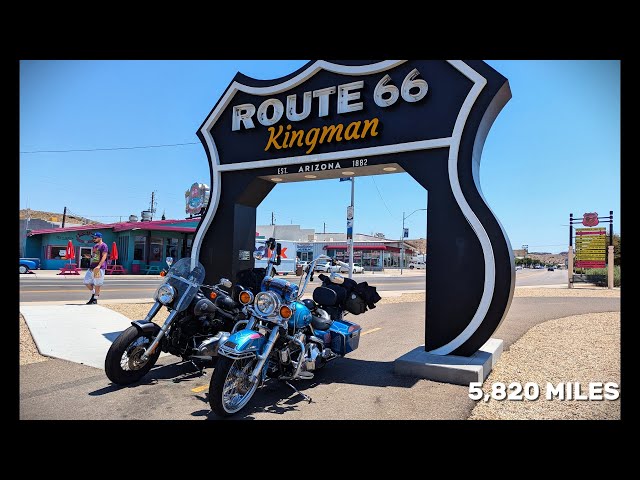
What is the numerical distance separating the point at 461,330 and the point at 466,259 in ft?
3.18

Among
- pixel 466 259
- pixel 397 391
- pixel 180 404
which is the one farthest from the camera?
pixel 466 259

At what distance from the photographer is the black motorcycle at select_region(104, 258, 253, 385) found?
4.86 m

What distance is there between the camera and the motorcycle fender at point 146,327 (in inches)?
193

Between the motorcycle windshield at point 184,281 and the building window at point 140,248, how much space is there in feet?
89.4

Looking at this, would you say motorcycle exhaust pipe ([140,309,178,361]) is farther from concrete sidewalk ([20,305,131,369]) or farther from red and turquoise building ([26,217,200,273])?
red and turquoise building ([26,217,200,273])

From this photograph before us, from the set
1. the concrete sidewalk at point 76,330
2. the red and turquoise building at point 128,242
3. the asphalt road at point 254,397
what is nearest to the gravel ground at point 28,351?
the concrete sidewalk at point 76,330

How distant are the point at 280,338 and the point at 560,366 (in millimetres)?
4159

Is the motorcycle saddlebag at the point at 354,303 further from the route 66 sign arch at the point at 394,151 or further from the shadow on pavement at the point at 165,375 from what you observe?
the shadow on pavement at the point at 165,375

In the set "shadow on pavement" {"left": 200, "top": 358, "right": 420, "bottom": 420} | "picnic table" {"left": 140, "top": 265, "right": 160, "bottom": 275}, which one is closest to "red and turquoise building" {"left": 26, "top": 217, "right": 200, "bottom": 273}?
"picnic table" {"left": 140, "top": 265, "right": 160, "bottom": 275}

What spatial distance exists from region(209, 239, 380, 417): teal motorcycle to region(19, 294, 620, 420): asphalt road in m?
0.27

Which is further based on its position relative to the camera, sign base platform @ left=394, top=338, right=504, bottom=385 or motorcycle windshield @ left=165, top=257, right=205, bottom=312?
motorcycle windshield @ left=165, top=257, right=205, bottom=312

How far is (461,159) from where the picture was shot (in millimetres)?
5859
